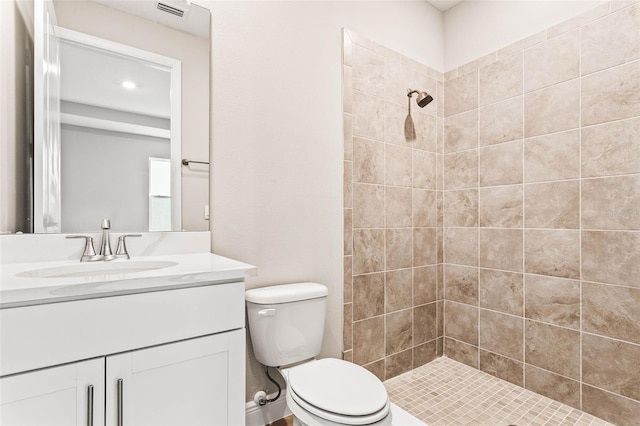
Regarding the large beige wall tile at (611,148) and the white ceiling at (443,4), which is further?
the white ceiling at (443,4)

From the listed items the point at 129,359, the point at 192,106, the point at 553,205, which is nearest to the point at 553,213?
the point at 553,205

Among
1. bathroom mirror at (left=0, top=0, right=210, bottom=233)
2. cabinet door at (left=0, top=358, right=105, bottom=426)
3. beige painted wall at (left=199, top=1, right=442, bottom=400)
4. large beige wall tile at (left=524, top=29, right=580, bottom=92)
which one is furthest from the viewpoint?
large beige wall tile at (left=524, top=29, right=580, bottom=92)

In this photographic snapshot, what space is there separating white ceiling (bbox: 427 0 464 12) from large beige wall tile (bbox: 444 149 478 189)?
1071 millimetres

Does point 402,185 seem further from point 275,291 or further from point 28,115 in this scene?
point 28,115

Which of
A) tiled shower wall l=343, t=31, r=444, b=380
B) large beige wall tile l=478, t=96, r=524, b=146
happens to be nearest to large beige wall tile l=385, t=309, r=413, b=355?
tiled shower wall l=343, t=31, r=444, b=380

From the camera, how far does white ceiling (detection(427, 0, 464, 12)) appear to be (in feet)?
7.68

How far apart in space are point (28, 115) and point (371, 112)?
161 centimetres

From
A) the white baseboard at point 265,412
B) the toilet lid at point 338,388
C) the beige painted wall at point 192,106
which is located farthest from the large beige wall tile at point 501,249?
the beige painted wall at point 192,106

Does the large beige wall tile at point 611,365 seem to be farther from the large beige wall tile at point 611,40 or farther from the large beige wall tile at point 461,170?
the large beige wall tile at point 611,40

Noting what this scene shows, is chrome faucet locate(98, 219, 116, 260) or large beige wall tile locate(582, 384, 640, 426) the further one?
large beige wall tile locate(582, 384, 640, 426)

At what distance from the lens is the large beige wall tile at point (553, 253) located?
1774 millimetres

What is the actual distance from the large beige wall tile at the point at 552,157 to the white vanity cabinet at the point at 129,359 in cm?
179

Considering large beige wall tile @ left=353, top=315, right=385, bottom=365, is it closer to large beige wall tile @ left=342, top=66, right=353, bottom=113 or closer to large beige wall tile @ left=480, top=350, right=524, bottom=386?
large beige wall tile @ left=480, top=350, right=524, bottom=386

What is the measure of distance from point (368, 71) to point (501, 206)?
3.85ft
